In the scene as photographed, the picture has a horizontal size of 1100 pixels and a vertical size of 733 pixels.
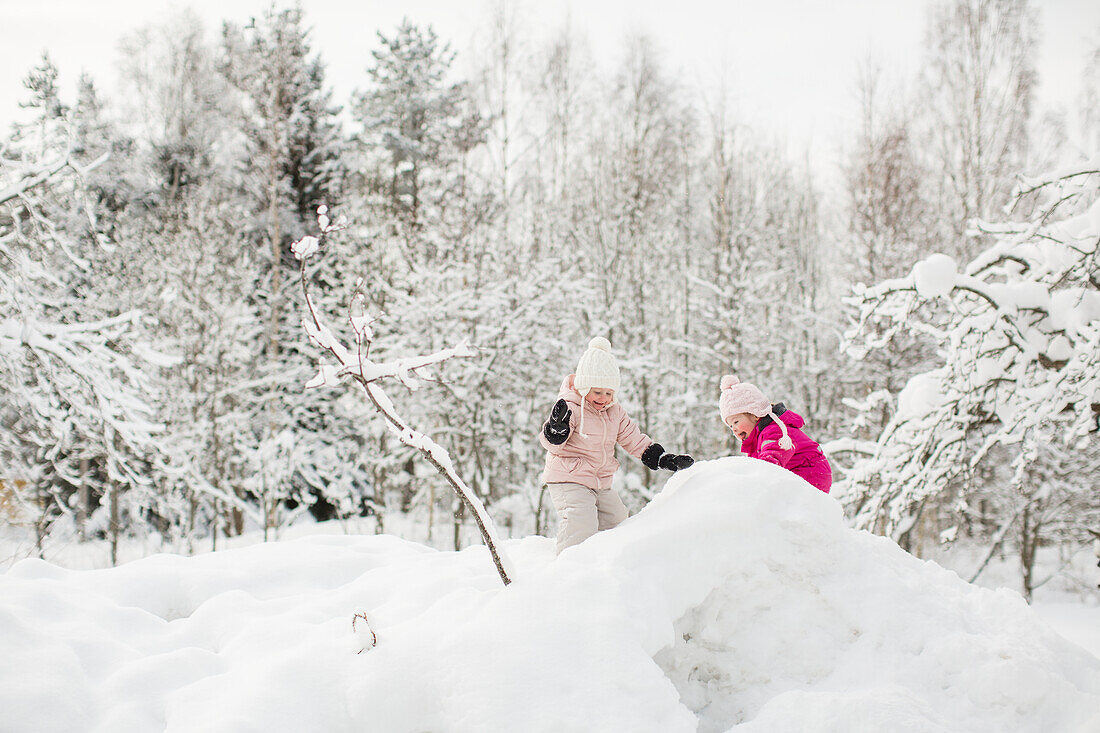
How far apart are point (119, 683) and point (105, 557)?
1289 centimetres

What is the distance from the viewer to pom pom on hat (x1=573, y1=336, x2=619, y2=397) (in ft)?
10.2

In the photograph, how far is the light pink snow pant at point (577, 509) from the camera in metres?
2.97

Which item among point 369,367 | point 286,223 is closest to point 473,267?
point 286,223

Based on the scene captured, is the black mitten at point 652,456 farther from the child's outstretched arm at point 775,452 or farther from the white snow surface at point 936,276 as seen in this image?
the white snow surface at point 936,276

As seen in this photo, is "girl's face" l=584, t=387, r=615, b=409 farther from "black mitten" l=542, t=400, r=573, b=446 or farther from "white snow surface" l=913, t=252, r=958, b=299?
"white snow surface" l=913, t=252, r=958, b=299

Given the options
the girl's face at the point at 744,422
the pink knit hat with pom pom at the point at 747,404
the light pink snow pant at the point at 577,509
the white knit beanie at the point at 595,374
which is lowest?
the light pink snow pant at the point at 577,509

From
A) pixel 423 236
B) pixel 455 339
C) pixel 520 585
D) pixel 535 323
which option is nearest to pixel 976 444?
pixel 535 323

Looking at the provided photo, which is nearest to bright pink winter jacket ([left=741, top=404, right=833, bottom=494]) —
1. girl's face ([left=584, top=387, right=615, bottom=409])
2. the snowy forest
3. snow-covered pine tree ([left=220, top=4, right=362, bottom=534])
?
girl's face ([left=584, top=387, right=615, bottom=409])

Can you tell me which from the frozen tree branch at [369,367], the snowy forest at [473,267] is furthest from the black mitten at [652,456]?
the snowy forest at [473,267]

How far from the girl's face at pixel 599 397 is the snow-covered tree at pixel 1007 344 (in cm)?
294

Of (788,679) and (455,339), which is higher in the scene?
(455,339)

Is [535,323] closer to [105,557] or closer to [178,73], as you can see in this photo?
[105,557]

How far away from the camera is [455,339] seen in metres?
11.5

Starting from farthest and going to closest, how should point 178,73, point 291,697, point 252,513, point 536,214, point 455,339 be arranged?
point 178,73, point 536,214, point 252,513, point 455,339, point 291,697
